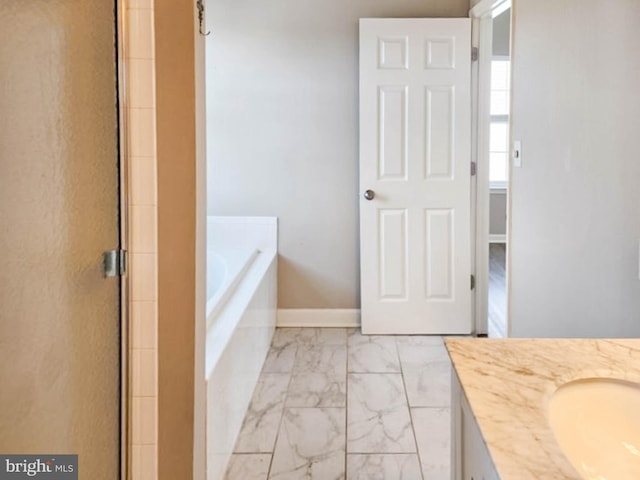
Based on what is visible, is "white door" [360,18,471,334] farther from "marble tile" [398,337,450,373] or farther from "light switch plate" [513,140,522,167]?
"light switch plate" [513,140,522,167]

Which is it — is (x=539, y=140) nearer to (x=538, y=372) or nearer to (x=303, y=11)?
(x=538, y=372)

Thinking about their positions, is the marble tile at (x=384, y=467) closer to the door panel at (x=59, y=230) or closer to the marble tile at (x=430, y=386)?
the marble tile at (x=430, y=386)

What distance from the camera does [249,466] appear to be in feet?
5.88

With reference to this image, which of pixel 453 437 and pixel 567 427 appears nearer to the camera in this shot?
A: pixel 567 427

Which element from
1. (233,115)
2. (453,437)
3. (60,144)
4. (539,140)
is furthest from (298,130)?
(453,437)

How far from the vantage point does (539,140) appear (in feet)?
6.57

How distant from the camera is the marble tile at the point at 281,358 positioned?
2609 mm

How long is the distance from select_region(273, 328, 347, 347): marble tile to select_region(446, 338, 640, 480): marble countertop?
2.07 m

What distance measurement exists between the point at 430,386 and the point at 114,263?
5.66 feet

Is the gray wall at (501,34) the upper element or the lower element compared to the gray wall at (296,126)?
upper

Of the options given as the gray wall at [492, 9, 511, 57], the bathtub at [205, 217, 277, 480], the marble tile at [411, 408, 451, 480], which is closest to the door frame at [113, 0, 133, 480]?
the bathtub at [205, 217, 277, 480]

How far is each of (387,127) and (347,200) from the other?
0.54 meters

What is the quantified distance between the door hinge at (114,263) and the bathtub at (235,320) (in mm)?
447

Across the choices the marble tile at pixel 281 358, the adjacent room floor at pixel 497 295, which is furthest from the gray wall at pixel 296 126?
the adjacent room floor at pixel 497 295
